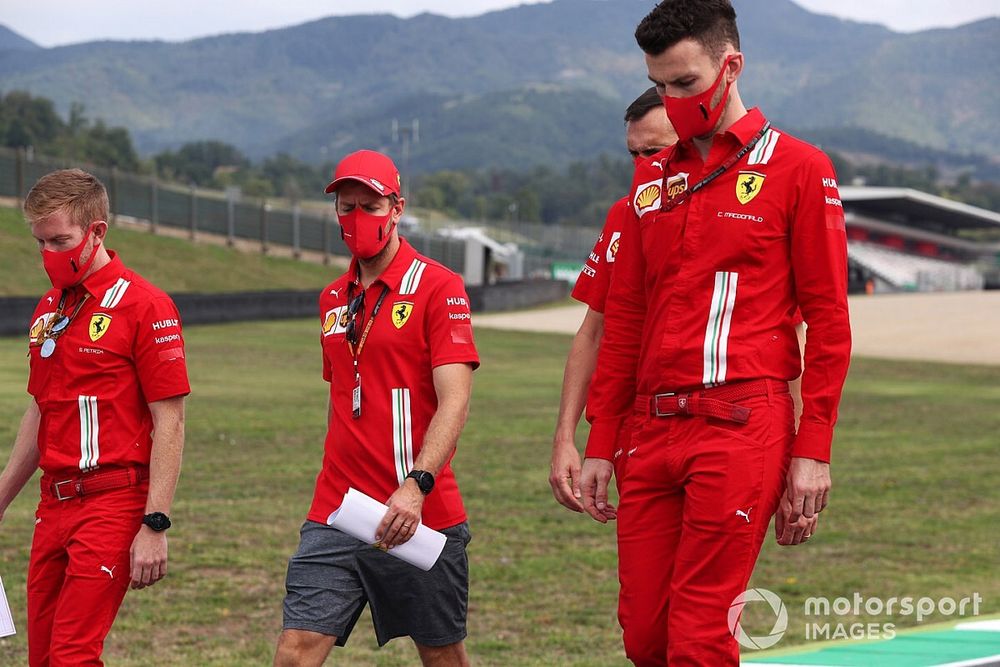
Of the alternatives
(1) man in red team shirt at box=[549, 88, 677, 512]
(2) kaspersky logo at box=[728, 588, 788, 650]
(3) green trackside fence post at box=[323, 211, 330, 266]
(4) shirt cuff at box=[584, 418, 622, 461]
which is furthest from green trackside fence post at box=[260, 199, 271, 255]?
(4) shirt cuff at box=[584, 418, 622, 461]

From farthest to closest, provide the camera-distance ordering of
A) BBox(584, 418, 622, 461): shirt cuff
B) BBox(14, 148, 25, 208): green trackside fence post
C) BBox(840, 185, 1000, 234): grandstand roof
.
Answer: BBox(840, 185, 1000, 234): grandstand roof < BBox(14, 148, 25, 208): green trackside fence post < BBox(584, 418, 622, 461): shirt cuff

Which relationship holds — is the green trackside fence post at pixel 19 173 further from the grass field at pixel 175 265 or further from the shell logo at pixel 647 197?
the shell logo at pixel 647 197

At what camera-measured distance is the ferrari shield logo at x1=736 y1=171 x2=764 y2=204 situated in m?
3.97

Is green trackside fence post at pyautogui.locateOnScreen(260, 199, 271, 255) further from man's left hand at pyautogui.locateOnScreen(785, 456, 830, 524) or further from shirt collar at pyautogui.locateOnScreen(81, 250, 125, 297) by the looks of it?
man's left hand at pyautogui.locateOnScreen(785, 456, 830, 524)

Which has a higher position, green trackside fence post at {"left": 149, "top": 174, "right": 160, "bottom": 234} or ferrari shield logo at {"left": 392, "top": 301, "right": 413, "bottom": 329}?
ferrari shield logo at {"left": 392, "top": 301, "right": 413, "bottom": 329}

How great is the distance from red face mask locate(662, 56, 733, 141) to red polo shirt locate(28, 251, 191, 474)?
1.83m

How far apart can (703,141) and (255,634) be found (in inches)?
174

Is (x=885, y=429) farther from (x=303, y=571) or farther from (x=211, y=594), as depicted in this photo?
(x=303, y=571)

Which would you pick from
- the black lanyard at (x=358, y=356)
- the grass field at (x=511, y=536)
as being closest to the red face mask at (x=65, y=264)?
the black lanyard at (x=358, y=356)

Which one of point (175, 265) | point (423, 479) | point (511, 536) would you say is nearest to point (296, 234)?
point (175, 265)

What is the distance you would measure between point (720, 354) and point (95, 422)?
6.87 feet

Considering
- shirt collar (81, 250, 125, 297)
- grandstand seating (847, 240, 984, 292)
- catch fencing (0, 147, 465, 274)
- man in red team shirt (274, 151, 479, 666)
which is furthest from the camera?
grandstand seating (847, 240, 984, 292)

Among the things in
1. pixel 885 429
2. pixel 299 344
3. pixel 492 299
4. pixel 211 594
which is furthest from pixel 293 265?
pixel 211 594
